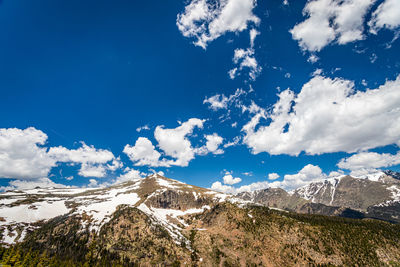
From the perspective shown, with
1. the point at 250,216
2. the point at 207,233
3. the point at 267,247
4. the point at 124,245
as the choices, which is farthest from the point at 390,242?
the point at 124,245

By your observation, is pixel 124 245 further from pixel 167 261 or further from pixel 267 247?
pixel 267 247

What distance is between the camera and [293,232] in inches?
6097

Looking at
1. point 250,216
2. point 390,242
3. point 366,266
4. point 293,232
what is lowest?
point 366,266

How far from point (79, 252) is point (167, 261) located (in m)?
77.4

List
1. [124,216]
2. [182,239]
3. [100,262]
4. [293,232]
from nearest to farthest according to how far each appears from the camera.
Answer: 1. [100,262]
2. [293,232]
3. [182,239]
4. [124,216]

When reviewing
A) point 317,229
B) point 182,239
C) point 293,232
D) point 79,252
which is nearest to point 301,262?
point 293,232

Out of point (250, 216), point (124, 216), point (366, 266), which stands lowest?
point (366, 266)

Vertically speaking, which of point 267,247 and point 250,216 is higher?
point 250,216

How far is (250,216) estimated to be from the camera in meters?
182

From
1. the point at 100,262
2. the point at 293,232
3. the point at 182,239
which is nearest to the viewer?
the point at 100,262

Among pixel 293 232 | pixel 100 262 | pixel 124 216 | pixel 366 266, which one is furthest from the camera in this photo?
pixel 124 216

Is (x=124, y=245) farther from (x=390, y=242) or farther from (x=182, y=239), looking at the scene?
(x=390, y=242)

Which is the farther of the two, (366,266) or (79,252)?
(79,252)

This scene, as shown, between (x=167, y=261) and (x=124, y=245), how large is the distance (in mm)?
43008
